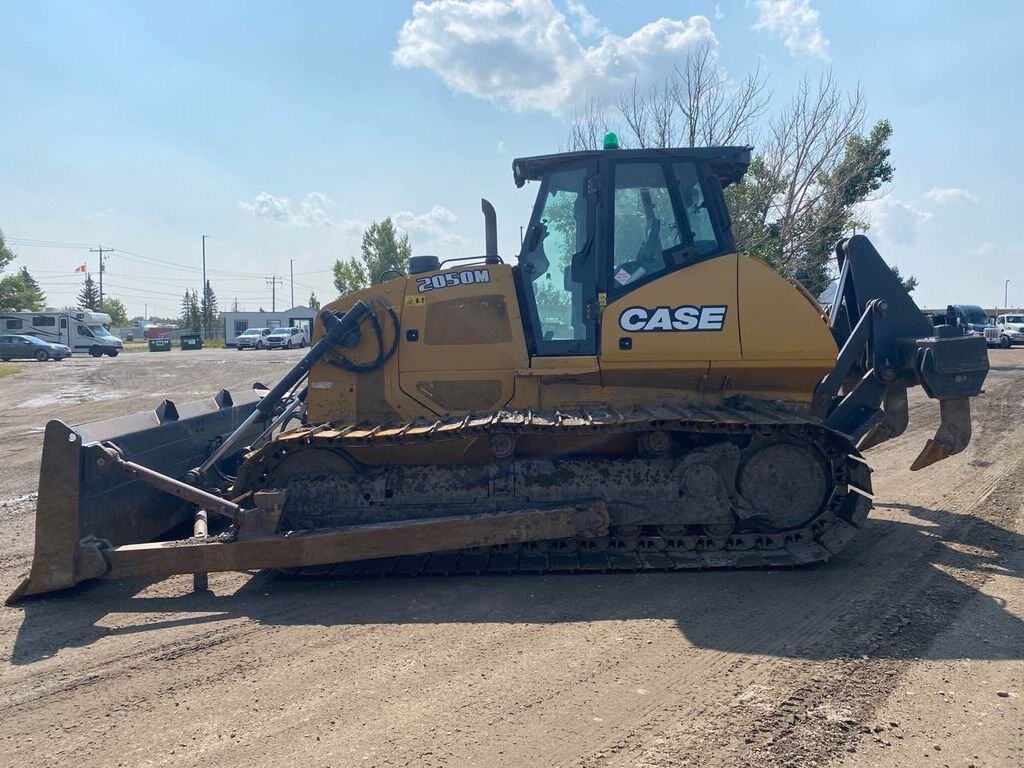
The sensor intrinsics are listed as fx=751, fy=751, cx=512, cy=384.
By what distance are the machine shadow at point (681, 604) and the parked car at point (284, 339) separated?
146 ft

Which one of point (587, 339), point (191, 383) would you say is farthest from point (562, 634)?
point (191, 383)

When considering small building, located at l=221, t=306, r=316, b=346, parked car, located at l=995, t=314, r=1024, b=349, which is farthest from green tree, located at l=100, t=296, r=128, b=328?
parked car, located at l=995, t=314, r=1024, b=349

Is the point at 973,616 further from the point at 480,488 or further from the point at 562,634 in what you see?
the point at 480,488

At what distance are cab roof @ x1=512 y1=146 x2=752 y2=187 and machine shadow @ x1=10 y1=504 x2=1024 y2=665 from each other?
3035 mm

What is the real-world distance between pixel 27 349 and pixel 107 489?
3648 centimetres

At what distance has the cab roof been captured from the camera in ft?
18.5

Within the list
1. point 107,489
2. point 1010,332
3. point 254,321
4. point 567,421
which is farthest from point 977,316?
point 254,321

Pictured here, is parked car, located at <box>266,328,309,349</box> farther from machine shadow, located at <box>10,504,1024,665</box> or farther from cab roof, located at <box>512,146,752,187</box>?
cab roof, located at <box>512,146,752,187</box>

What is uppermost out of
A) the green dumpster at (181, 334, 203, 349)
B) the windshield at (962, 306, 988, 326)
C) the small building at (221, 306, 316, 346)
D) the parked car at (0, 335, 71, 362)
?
the small building at (221, 306, 316, 346)

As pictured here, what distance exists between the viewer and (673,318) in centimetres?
550

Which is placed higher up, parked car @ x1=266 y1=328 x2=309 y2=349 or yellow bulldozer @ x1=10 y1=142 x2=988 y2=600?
parked car @ x1=266 y1=328 x2=309 y2=349

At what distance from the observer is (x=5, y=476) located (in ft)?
31.5

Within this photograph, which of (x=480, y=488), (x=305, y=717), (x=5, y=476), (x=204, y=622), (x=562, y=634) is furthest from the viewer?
(x=5, y=476)

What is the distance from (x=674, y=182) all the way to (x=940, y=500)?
4.37m
